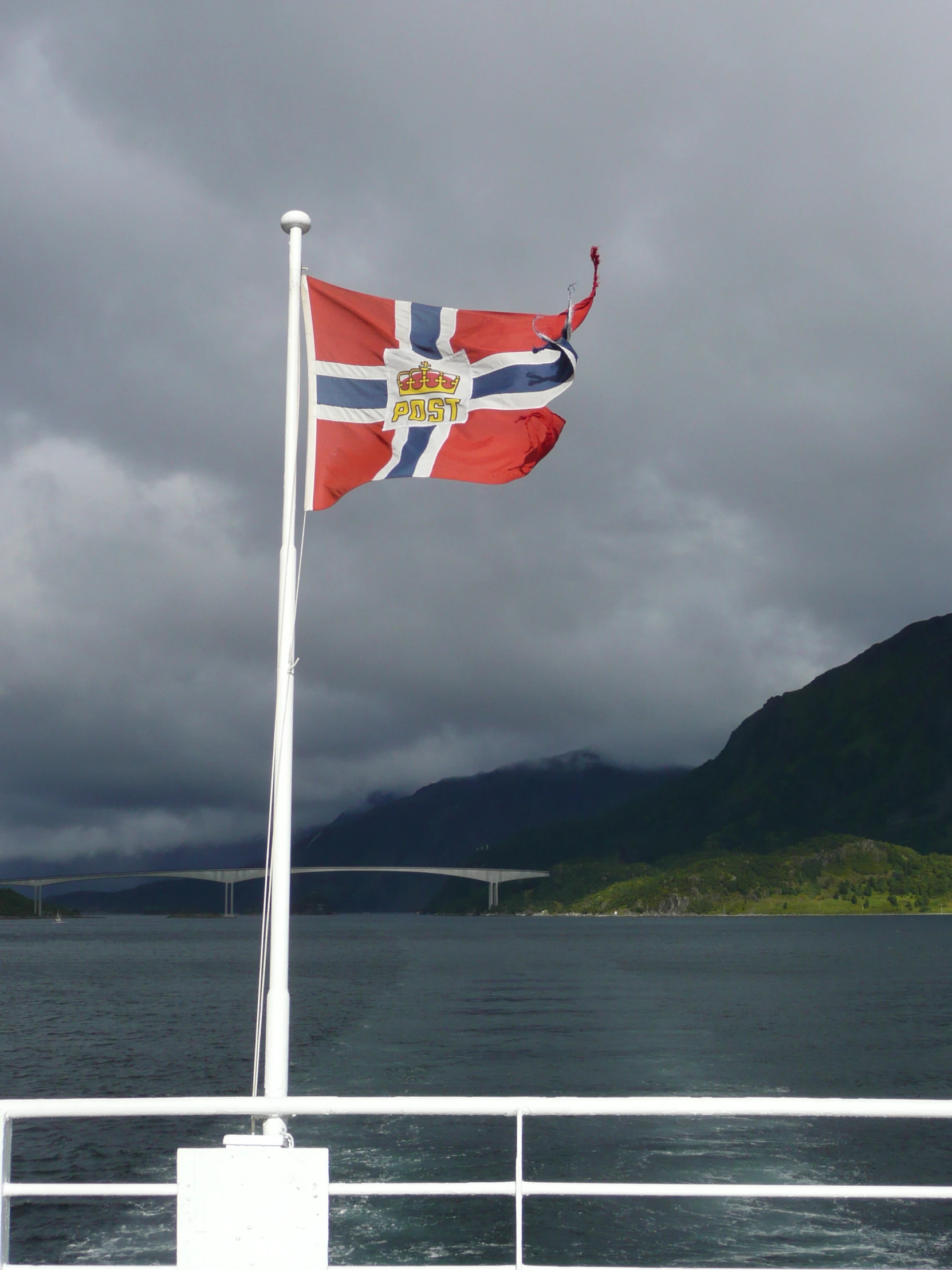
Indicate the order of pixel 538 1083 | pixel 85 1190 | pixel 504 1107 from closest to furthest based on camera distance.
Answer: pixel 504 1107 → pixel 85 1190 → pixel 538 1083

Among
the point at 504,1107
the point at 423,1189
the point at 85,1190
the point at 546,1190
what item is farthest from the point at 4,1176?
Answer: the point at 546,1190

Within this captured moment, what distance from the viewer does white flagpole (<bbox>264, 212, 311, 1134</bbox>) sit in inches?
321

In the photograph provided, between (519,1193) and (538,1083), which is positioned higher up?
(519,1193)

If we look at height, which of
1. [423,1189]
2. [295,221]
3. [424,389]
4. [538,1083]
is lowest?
[538,1083]

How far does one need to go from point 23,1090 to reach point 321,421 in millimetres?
38430

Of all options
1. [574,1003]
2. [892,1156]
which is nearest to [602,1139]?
[892,1156]

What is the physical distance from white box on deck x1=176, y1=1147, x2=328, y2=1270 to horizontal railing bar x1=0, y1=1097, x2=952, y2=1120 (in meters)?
0.28

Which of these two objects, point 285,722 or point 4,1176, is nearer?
point 4,1176

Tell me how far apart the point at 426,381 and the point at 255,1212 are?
740 centimetres

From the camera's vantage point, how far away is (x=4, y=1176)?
6195 mm

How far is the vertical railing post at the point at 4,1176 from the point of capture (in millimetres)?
6066

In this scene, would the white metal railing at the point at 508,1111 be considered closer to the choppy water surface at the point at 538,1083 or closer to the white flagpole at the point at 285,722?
the white flagpole at the point at 285,722

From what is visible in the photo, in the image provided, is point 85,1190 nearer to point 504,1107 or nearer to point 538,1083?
point 504,1107

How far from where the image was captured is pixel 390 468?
1053cm
